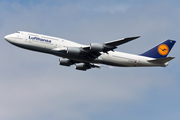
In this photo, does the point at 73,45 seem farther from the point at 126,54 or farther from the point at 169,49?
the point at 169,49

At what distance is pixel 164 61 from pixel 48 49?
20.6m

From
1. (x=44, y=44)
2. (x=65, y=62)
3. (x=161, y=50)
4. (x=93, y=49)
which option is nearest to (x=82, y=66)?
(x=65, y=62)

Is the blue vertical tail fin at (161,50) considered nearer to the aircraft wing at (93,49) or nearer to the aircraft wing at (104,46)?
the aircraft wing at (104,46)

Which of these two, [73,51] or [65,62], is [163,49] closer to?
[73,51]

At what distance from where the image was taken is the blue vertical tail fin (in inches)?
2186

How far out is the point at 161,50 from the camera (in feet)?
184

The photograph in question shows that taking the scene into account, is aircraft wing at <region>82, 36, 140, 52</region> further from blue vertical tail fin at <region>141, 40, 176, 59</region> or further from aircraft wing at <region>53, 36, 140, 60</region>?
blue vertical tail fin at <region>141, 40, 176, 59</region>

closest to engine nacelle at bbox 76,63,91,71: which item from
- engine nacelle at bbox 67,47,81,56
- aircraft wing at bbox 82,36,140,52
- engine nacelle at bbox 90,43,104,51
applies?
engine nacelle at bbox 67,47,81,56

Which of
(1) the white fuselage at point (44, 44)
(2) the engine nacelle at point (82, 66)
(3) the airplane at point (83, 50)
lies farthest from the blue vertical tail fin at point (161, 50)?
(2) the engine nacelle at point (82, 66)

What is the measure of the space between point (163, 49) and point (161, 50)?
491 millimetres

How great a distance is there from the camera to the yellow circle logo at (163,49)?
184 ft

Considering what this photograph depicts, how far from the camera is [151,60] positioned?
53.1m

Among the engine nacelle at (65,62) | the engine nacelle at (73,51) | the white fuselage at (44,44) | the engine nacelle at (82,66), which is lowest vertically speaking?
→ the engine nacelle at (82,66)

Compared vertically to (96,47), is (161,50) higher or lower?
lower
